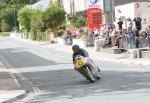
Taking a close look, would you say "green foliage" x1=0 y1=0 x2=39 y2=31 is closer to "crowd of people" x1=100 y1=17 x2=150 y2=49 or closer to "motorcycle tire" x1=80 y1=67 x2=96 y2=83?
"crowd of people" x1=100 y1=17 x2=150 y2=49

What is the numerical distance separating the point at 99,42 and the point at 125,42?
18.9 feet

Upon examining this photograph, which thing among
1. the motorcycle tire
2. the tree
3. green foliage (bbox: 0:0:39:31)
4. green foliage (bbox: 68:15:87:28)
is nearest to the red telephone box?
green foliage (bbox: 68:15:87:28)

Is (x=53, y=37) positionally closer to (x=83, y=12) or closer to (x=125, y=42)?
(x=83, y=12)

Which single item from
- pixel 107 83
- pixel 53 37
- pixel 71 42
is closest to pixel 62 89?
pixel 107 83

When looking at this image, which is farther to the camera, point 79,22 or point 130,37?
point 79,22

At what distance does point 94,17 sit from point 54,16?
22847 millimetres

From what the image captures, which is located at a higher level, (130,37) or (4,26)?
(130,37)

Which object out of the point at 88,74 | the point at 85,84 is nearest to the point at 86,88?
the point at 85,84

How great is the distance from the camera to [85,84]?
18953 millimetres

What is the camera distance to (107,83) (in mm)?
18641

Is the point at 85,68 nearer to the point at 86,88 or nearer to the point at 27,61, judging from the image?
the point at 86,88

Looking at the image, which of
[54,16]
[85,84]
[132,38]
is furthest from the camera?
[54,16]

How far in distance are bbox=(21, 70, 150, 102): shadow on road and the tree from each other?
42704 mm

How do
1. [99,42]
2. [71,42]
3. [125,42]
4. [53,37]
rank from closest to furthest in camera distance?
[125,42] → [99,42] → [71,42] → [53,37]
